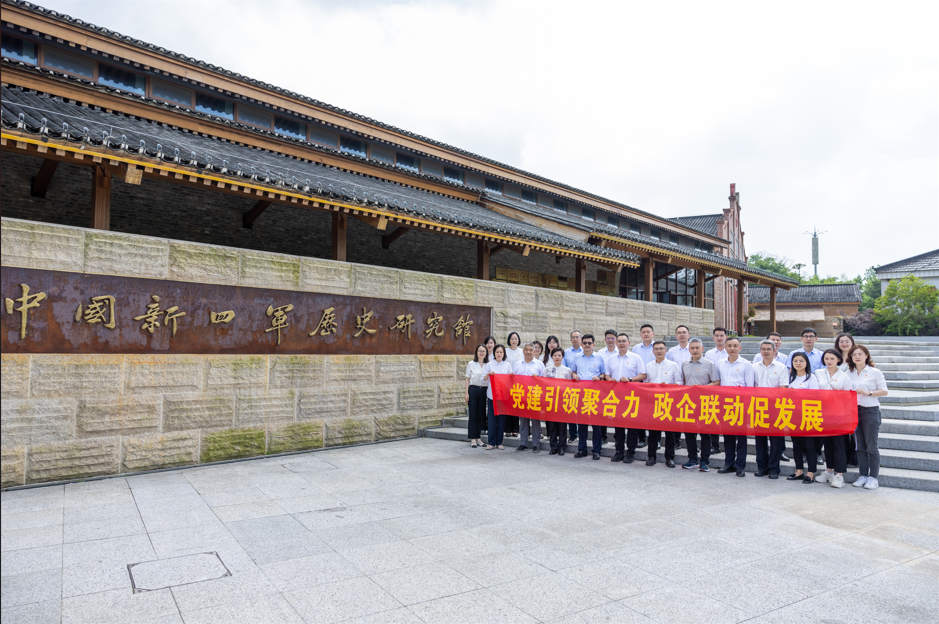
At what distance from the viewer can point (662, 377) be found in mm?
7836

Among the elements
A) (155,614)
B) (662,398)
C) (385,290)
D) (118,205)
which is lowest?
(155,614)

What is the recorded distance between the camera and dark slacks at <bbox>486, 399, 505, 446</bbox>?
29.0ft

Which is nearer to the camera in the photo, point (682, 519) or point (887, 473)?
point (682, 519)

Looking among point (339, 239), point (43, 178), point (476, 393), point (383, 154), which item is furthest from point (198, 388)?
point (383, 154)

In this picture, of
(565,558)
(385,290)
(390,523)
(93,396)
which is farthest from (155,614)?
(385,290)

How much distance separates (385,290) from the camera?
9406 mm

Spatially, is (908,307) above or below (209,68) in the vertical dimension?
below

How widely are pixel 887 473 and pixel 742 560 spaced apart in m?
3.59

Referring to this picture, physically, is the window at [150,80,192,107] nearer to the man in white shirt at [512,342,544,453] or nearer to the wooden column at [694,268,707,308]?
the man in white shirt at [512,342,544,453]

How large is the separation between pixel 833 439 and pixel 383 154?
38.4 feet

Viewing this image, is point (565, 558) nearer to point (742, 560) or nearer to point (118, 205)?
point (742, 560)

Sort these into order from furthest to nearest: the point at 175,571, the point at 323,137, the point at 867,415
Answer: the point at 323,137, the point at 867,415, the point at 175,571

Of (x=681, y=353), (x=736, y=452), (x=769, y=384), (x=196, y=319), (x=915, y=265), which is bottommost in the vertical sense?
(x=736, y=452)

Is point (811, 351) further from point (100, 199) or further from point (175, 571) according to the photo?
point (100, 199)
